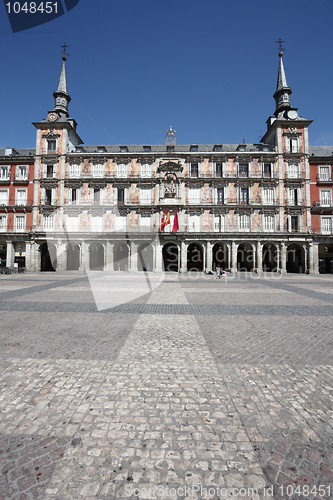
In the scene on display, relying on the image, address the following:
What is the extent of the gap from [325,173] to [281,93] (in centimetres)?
1333

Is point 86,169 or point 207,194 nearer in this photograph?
point 207,194

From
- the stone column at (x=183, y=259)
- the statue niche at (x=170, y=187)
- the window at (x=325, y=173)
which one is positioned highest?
the window at (x=325, y=173)

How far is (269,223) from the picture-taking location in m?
32.6

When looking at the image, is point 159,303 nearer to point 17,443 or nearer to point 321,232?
point 17,443

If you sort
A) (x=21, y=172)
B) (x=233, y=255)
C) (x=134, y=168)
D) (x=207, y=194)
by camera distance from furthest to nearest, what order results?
(x=21, y=172) < (x=134, y=168) < (x=207, y=194) < (x=233, y=255)

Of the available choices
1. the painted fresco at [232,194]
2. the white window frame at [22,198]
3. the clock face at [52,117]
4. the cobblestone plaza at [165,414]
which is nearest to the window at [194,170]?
the painted fresco at [232,194]


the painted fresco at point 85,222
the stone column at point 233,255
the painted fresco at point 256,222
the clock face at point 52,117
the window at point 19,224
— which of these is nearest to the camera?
the stone column at point 233,255

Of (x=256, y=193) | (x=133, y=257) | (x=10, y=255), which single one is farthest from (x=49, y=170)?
(x=256, y=193)

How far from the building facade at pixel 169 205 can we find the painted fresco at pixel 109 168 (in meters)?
0.13

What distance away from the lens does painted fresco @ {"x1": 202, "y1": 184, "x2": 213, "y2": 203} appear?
33.3 meters

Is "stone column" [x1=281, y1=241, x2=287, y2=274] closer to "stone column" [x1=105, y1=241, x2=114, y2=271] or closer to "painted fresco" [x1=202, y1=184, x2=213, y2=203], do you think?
"painted fresco" [x1=202, y1=184, x2=213, y2=203]

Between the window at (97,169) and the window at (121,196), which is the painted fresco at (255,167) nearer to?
the window at (121,196)

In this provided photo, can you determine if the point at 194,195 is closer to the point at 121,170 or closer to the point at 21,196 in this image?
the point at 121,170

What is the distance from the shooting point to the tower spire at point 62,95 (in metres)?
36.9
